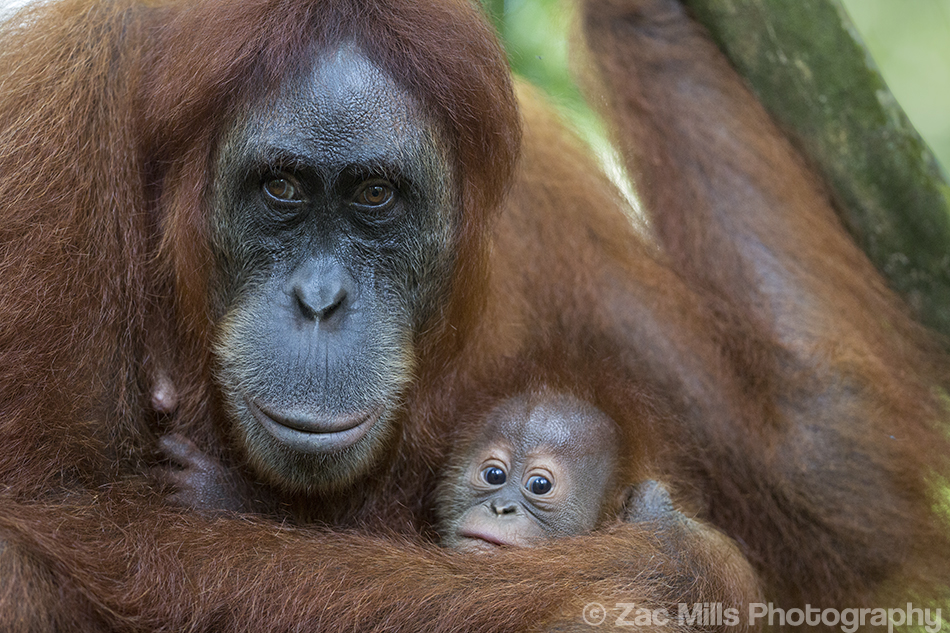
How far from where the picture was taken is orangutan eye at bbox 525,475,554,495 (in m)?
2.42

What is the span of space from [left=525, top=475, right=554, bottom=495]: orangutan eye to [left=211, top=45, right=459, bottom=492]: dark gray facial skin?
1.55 ft

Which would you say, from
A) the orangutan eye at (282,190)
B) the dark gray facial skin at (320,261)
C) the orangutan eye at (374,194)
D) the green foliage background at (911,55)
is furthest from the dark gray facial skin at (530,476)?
the green foliage background at (911,55)

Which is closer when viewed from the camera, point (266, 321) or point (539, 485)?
point (266, 321)

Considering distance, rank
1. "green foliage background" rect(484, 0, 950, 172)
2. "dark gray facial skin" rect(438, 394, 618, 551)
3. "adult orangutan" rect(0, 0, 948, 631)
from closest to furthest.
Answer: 1. "adult orangutan" rect(0, 0, 948, 631)
2. "dark gray facial skin" rect(438, 394, 618, 551)
3. "green foliage background" rect(484, 0, 950, 172)

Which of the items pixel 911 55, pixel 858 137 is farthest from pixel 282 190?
pixel 911 55

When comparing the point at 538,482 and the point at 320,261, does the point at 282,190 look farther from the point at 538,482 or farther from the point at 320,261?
the point at 538,482

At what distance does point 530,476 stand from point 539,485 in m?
0.03

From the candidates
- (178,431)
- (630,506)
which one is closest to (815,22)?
(630,506)

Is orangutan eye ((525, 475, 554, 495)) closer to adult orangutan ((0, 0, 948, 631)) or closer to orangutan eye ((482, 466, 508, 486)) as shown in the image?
orangutan eye ((482, 466, 508, 486))

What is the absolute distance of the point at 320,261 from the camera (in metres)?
2.02

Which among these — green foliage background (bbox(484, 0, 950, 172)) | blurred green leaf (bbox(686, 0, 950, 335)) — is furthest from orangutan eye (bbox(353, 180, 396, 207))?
green foliage background (bbox(484, 0, 950, 172))

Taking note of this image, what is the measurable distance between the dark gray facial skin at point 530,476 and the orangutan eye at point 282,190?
836mm

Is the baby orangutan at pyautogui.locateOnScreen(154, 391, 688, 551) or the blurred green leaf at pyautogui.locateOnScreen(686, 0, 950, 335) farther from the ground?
the blurred green leaf at pyautogui.locateOnScreen(686, 0, 950, 335)

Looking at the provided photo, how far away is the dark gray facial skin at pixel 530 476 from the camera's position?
94.3 inches
